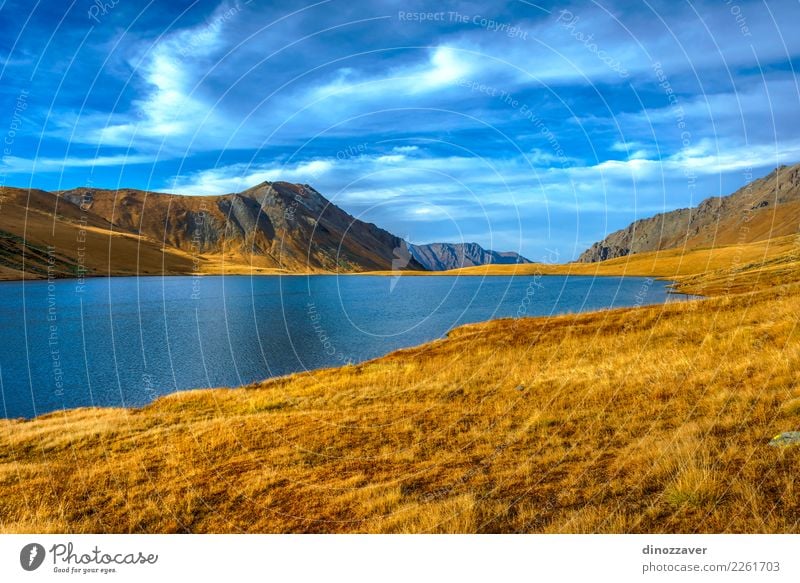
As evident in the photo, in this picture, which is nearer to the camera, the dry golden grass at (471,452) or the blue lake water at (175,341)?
the dry golden grass at (471,452)

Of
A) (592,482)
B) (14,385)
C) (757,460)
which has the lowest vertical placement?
(14,385)

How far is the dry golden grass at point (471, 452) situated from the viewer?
8.05 metres

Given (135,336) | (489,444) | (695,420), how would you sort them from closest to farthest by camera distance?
(695,420) → (489,444) → (135,336)

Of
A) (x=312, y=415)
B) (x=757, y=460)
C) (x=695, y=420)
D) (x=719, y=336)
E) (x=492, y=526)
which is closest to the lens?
(x=492, y=526)

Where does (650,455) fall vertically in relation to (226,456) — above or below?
above

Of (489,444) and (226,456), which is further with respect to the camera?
(226,456)

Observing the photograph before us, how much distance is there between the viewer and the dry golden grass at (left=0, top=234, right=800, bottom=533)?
317 inches

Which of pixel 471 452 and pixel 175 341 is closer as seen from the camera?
pixel 471 452

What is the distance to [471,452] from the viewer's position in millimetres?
11938

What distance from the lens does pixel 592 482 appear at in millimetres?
8914

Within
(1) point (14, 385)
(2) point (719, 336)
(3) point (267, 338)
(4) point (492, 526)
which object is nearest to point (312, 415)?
(4) point (492, 526)

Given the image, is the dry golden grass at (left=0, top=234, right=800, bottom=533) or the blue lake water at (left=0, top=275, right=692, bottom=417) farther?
the blue lake water at (left=0, top=275, right=692, bottom=417)

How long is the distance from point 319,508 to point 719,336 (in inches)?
739

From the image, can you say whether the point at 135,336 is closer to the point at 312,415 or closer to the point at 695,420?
the point at 312,415
